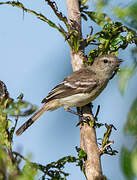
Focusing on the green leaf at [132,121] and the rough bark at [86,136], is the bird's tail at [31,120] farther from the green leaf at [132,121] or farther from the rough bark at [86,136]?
the green leaf at [132,121]

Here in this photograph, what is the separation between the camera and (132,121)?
26.6 inches

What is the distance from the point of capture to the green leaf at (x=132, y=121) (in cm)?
67

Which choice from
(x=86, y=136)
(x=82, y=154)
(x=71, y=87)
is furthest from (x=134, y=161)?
(x=71, y=87)

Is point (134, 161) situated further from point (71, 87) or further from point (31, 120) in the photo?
point (71, 87)

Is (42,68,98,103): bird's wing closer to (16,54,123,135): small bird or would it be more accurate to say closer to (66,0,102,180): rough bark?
(16,54,123,135): small bird

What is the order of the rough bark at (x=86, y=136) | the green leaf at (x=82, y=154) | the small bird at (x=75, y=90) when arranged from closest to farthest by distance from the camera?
the rough bark at (x=86, y=136)
the green leaf at (x=82, y=154)
the small bird at (x=75, y=90)

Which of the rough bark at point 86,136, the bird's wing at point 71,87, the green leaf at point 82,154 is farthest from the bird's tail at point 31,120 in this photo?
the green leaf at point 82,154

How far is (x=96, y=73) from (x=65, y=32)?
247 cm

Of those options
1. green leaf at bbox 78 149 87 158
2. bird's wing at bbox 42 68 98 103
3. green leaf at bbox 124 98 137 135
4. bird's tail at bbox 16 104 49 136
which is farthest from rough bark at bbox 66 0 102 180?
green leaf at bbox 124 98 137 135

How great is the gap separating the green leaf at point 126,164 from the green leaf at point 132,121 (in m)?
0.06

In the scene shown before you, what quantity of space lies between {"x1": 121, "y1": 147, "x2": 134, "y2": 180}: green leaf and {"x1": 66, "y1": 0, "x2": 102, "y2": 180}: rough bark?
131 cm

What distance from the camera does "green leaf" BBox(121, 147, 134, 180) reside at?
23.4 inches

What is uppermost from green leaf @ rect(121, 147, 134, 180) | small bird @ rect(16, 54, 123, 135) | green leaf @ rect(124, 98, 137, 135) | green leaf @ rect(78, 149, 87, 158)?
small bird @ rect(16, 54, 123, 135)

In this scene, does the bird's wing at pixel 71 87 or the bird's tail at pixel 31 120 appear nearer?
the bird's tail at pixel 31 120
